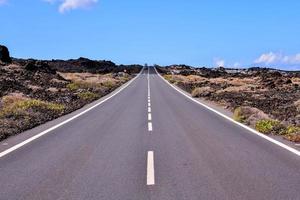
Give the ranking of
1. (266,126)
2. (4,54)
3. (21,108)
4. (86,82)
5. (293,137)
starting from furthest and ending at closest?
(4,54) < (86,82) < (21,108) < (266,126) < (293,137)

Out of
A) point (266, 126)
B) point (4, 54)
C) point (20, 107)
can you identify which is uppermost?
point (4, 54)

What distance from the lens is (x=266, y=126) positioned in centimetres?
1527

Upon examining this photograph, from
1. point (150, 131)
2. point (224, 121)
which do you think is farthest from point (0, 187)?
point (224, 121)

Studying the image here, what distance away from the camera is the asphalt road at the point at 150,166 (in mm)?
7426

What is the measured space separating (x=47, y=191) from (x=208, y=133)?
7.82 meters

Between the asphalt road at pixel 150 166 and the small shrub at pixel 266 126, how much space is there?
20.6 inches

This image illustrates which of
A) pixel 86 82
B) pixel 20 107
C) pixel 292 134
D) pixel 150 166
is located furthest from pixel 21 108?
pixel 86 82

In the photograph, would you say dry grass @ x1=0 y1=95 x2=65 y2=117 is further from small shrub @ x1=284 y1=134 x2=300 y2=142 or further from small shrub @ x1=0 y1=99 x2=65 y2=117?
small shrub @ x1=284 y1=134 x2=300 y2=142

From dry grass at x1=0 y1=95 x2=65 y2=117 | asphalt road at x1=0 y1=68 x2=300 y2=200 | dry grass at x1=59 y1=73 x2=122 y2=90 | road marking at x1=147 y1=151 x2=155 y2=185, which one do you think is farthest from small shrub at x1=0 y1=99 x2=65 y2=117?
dry grass at x1=59 y1=73 x2=122 y2=90

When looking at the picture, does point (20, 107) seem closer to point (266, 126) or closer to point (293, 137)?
point (266, 126)

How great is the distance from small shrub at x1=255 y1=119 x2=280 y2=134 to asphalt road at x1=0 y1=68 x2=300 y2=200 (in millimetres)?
524

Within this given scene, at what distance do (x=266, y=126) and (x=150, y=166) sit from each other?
694 cm

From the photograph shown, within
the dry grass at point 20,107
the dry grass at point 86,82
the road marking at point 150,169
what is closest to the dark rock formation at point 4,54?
the dry grass at point 86,82

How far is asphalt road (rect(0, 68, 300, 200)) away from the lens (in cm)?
743
